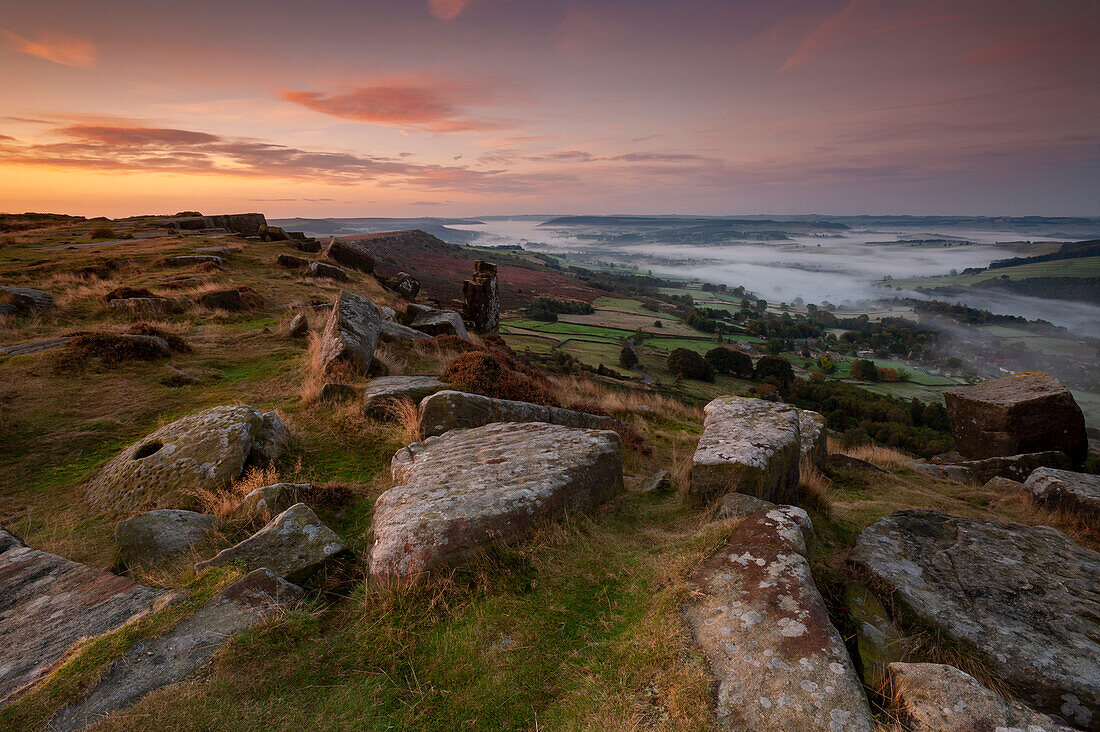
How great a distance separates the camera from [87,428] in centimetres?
808

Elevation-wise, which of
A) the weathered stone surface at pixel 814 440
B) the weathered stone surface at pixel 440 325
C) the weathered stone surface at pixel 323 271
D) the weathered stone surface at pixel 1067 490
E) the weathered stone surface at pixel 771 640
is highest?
the weathered stone surface at pixel 323 271

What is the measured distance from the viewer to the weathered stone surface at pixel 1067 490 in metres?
8.62

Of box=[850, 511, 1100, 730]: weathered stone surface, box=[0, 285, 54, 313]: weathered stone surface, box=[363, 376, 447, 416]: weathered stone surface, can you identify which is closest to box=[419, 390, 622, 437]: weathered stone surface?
box=[363, 376, 447, 416]: weathered stone surface

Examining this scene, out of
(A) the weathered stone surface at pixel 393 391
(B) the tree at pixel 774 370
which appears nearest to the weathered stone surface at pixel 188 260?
(A) the weathered stone surface at pixel 393 391

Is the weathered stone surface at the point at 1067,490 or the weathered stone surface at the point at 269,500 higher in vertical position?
the weathered stone surface at the point at 269,500

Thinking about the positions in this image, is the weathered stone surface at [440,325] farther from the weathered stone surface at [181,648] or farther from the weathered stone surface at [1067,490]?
the weathered stone surface at [1067,490]

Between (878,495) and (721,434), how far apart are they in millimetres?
5020

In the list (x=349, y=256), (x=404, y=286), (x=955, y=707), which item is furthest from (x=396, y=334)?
(x=349, y=256)

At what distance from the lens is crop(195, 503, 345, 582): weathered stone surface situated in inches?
183

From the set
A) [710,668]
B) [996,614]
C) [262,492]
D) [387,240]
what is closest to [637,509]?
[710,668]

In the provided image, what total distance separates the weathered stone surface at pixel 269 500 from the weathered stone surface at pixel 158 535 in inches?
16.2

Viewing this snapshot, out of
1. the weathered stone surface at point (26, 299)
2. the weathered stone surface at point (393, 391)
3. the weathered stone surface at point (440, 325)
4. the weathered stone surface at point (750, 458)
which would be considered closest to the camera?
the weathered stone surface at point (750, 458)

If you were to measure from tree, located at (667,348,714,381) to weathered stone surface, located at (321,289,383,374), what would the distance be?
137 feet

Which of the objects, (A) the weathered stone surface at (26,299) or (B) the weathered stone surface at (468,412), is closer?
(B) the weathered stone surface at (468,412)
